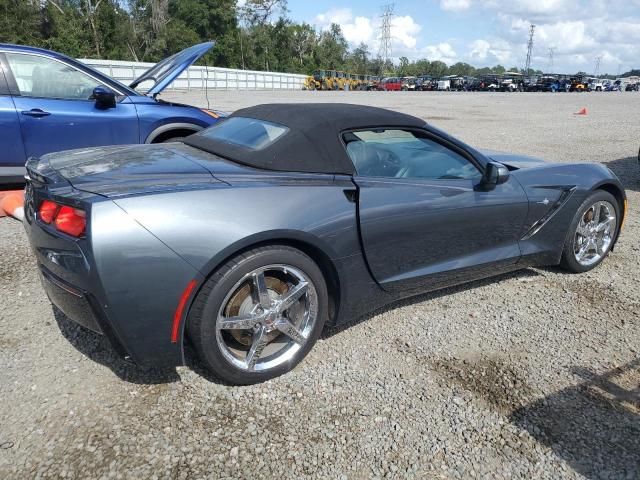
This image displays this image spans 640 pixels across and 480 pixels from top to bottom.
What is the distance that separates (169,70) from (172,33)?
183 feet

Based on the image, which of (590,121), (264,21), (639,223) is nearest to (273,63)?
(264,21)

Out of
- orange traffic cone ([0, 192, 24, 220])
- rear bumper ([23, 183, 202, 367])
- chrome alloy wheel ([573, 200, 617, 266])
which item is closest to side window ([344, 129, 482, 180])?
chrome alloy wheel ([573, 200, 617, 266])

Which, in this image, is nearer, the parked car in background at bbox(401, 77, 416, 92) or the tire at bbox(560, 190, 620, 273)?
the tire at bbox(560, 190, 620, 273)

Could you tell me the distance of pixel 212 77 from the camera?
3669 centimetres

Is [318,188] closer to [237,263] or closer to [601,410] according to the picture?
[237,263]

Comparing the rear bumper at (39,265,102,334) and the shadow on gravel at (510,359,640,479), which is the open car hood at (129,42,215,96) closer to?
the rear bumper at (39,265,102,334)

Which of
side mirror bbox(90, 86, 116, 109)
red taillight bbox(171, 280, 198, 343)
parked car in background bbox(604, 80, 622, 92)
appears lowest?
red taillight bbox(171, 280, 198, 343)

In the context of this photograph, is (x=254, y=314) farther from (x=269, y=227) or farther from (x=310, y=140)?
(x=310, y=140)

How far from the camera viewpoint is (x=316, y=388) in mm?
2457

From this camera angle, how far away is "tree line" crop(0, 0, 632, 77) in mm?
38750

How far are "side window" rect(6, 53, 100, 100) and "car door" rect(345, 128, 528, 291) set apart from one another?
143 inches

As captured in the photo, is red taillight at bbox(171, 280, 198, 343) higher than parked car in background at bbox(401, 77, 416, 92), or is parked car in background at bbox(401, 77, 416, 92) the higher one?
parked car in background at bbox(401, 77, 416, 92)

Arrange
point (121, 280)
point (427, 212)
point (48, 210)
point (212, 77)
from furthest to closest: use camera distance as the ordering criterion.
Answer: point (212, 77), point (427, 212), point (48, 210), point (121, 280)

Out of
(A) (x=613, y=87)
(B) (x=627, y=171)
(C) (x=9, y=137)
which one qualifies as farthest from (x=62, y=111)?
(A) (x=613, y=87)
